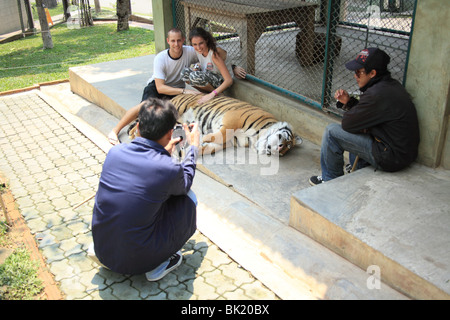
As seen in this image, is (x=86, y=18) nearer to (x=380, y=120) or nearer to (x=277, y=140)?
(x=277, y=140)

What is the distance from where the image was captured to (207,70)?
17.1 feet

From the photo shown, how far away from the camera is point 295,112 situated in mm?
4727

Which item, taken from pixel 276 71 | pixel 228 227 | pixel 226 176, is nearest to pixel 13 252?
pixel 228 227

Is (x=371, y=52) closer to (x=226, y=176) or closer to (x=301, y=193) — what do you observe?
(x=301, y=193)

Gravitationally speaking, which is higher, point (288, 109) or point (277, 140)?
point (288, 109)

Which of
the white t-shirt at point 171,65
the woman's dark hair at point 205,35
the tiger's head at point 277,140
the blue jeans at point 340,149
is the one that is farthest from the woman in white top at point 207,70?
the blue jeans at point 340,149

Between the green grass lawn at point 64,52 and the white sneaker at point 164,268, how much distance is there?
263 inches

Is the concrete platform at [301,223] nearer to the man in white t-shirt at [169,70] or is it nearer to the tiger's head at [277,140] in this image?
the tiger's head at [277,140]

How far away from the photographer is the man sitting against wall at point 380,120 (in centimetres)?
330

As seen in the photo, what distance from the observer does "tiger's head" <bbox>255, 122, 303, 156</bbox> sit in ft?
14.2

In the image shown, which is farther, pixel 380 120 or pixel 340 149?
pixel 340 149

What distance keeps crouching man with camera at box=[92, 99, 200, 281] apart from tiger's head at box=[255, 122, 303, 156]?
1619 millimetres

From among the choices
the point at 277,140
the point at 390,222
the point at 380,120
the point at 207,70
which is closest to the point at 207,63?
the point at 207,70

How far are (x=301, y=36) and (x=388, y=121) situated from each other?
3.09 metres
